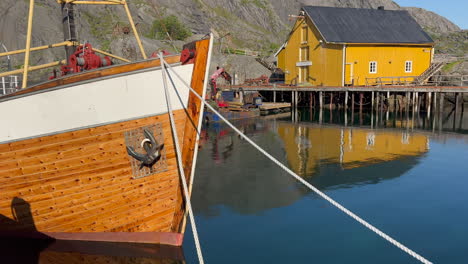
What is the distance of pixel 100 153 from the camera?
7258 millimetres

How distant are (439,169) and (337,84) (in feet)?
70.3

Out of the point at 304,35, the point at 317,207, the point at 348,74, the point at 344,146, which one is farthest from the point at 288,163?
the point at 304,35

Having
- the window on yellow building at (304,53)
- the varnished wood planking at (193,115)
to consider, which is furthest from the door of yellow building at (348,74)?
the varnished wood planking at (193,115)

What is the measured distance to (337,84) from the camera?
34.9 m

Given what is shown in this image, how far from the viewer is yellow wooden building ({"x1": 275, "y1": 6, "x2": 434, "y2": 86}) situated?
34812 mm

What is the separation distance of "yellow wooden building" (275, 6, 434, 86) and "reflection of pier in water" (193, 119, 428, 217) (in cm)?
1289

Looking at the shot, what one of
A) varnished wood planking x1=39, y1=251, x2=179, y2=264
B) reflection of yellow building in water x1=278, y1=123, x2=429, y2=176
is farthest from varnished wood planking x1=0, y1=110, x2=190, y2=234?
reflection of yellow building in water x1=278, y1=123, x2=429, y2=176

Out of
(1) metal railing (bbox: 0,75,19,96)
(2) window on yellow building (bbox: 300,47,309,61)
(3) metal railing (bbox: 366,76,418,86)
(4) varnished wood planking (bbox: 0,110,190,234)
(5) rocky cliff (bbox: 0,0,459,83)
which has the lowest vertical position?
(4) varnished wood planking (bbox: 0,110,190,234)

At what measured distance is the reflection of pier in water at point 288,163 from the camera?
37.7 ft

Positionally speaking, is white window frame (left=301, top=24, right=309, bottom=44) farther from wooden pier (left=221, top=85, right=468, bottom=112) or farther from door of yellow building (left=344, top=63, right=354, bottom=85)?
door of yellow building (left=344, top=63, right=354, bottom=85)

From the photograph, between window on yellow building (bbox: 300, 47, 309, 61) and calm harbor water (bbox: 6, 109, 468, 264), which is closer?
calm harbor water (bbox: 6, 109, 468, 264)

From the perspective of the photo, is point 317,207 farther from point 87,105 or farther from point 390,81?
point 390,81

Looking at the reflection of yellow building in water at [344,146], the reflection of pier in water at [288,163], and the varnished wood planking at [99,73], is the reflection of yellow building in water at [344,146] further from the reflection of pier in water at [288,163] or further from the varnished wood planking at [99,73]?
the varnished wood planking at [99,73]

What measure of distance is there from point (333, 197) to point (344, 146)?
822cm
